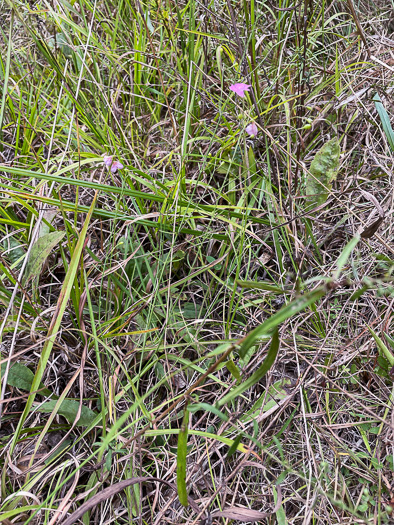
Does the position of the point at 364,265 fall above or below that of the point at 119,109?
below

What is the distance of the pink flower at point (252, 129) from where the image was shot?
1.25 metres

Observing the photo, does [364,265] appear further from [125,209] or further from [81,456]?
[81,456]

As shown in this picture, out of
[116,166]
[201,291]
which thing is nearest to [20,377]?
[201,291]

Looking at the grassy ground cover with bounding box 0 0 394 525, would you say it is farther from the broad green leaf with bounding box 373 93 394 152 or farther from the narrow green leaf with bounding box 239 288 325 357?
the narrow green leaf with bounding box 239 288 325 357

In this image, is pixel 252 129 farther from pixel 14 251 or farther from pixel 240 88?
pixel 14 251

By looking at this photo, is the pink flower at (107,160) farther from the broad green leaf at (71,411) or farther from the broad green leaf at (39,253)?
the broad green leaf at (71,411)

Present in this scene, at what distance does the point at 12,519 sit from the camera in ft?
3.14

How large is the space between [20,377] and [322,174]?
103 centimetres

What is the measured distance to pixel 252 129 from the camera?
1.26 m

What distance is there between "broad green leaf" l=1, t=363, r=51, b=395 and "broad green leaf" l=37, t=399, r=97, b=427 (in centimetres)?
5

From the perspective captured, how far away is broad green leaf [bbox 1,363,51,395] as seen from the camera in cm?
109

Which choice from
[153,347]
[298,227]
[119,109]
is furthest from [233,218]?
[119,109]

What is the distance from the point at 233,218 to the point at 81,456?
0.76 m

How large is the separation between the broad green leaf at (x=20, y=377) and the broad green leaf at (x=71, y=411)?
0.16 ft
